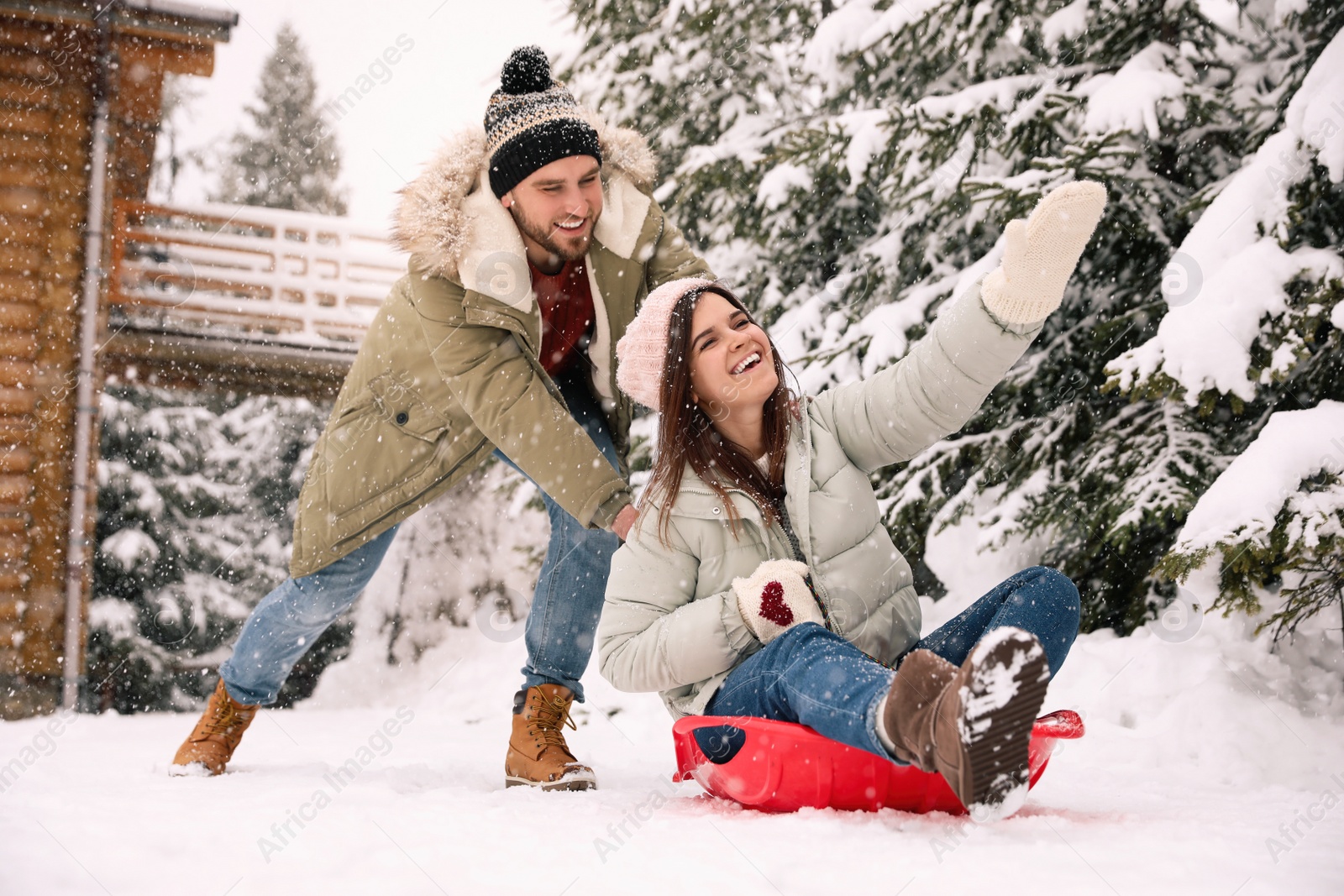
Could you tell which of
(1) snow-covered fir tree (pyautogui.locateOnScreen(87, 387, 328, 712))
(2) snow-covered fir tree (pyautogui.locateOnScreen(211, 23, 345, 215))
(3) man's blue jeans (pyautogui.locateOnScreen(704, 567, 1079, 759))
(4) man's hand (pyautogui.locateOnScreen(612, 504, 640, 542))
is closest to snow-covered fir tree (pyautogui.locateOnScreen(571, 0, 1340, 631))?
(3) man's blue jeans (pyautogui.locateOnScreen(704, 567, 1079, 759))

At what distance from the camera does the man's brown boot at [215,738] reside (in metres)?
2.62

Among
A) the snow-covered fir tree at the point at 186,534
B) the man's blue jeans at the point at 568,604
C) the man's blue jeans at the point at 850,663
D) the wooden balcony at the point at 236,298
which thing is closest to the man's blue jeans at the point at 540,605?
the man's blue jeans at the point at 568,604

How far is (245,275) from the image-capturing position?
343 inches

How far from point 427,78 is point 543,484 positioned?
23.3 feet

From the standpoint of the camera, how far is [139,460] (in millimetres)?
9055

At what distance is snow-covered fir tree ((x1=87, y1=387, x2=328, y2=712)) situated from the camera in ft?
27.6

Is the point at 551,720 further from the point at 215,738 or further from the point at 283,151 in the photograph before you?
the point at 283,151

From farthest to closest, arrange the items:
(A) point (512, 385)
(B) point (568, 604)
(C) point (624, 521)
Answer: (B) point (568, 604)
(A) point (512, 385)
(C) point (624, 521)

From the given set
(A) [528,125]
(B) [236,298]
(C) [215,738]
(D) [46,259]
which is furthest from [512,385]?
(B) [236,298]

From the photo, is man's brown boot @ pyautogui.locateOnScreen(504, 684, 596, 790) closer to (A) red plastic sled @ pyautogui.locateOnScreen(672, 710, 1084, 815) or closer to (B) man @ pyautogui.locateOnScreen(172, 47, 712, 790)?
(B) man @ pyautogui.locateOnScreen(172, 47, 712, 790)

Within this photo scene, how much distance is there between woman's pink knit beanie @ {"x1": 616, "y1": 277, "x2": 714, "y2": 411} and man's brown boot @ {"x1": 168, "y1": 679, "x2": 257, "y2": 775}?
153cm

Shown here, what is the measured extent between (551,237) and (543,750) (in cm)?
131

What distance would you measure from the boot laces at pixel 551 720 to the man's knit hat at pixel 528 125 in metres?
1.35

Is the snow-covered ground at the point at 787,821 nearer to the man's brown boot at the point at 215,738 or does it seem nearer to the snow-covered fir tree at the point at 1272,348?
the man's brown boot at the point at 215,738
